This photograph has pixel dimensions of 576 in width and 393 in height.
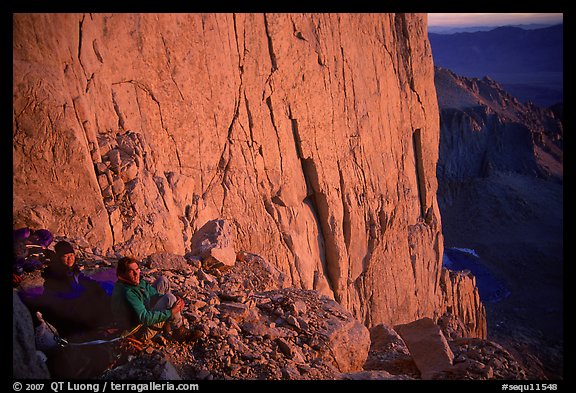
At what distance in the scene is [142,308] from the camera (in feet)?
13.0

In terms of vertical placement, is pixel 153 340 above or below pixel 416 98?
below

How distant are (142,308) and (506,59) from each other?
2390cm

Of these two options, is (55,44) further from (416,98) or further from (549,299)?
(549,299)

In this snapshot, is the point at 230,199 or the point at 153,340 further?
the point at 230,199

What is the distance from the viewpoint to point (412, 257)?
1308cm

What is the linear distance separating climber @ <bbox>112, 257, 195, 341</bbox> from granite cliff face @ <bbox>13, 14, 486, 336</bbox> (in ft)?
4.31

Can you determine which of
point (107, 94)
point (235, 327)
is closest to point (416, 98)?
point (107, 94)

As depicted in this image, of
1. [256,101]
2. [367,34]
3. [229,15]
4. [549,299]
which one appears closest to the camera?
[229,15]

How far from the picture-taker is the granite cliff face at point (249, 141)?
5.17 m

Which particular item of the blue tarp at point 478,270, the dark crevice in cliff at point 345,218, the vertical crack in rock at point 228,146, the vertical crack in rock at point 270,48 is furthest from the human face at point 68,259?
the blue tarp at point 478,270

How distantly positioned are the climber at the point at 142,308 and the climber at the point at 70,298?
187 millimetres

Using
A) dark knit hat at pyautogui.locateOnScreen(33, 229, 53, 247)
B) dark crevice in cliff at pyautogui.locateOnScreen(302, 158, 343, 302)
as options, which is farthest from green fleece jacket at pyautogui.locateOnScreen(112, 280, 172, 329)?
dark crevice in cliff at pyautogui.locateOnScreen(302, 158, 343, 302)

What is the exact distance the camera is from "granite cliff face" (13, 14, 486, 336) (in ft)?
17.0
